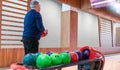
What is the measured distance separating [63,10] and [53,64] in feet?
15.8

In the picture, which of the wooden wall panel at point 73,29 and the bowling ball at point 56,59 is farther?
the wooden wall panel at point 73,29

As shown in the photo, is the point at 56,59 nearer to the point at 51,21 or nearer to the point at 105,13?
the point at 51,21

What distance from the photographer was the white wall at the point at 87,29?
7.19 meters

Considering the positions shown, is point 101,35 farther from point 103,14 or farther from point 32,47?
point 32,47

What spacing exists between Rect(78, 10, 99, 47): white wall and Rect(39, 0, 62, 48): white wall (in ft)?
4.50

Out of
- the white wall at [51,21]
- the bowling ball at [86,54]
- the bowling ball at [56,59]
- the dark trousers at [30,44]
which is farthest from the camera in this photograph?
the white wall at [51,21]

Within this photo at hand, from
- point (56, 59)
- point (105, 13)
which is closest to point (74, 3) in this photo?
point (105, 13)

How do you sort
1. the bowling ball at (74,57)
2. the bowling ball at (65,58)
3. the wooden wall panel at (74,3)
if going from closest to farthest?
the bowling ball at (65,58)
the bowling ball at (74,57)
the wooden wall panel at (74,3)

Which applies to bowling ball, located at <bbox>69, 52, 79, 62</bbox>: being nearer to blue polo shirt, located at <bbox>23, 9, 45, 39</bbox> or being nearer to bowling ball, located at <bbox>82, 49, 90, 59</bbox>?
bowling ball, located at <bbox>82, 49, 90, 59</bbox>

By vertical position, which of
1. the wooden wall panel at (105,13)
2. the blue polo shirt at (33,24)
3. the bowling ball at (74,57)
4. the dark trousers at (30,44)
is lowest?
the bowling ball at (74,57)

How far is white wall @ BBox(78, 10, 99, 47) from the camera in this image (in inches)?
283

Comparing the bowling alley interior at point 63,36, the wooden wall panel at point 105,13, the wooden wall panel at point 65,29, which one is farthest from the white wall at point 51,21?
the wooden wall panel at point 105,13

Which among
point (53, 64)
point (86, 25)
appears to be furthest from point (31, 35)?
point (86, 25)

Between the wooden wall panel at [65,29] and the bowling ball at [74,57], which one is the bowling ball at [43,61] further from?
the wooden wall panel at [65,29]
